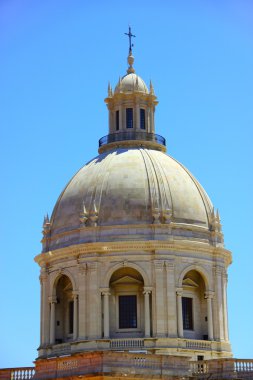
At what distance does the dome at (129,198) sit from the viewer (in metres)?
74.1

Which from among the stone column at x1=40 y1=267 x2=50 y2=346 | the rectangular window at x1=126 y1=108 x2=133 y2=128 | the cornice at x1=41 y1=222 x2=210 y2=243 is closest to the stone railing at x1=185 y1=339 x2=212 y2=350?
the cornice at x1=41 y1=222 x2=210 y2=243

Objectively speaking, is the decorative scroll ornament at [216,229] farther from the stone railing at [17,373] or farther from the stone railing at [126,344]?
the stone railing at [17,373]

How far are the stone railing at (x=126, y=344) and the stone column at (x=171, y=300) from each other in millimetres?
2142

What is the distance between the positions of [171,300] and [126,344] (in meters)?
4.37

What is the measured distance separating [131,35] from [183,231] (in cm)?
1834

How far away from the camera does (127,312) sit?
73.0 metres

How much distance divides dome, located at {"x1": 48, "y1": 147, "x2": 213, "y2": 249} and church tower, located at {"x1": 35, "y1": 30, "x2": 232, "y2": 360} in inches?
2.9

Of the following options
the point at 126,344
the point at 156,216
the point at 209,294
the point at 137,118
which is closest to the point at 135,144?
the point at 137,118

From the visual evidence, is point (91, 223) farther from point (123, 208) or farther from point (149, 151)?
point (149, 151)

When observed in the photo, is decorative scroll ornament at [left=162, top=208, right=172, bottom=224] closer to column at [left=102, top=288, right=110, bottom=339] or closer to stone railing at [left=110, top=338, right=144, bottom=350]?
column at [left=102, top=288, right=110, bottom=339]

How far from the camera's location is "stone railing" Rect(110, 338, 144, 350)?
231 ft

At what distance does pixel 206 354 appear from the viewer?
72.1 m

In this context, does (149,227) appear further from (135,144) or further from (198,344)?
(198,344)

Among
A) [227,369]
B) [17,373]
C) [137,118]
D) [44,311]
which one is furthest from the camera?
[137,118]
